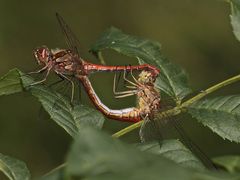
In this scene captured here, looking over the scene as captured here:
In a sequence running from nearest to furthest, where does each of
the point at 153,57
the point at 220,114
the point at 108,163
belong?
the point at 108,163 < the point at 220,114 < the point at 153,57

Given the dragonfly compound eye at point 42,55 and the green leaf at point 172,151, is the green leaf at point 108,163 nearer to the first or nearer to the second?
the green leaf at point 172,151

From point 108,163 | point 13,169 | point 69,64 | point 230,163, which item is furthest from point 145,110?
point 108,163

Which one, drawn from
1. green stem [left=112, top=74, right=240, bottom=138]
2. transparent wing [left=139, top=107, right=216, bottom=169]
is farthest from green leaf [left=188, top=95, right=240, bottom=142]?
transparent wing [left=139, top=107, right=216, bottom=169]

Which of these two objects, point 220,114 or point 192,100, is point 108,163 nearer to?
point 220,114

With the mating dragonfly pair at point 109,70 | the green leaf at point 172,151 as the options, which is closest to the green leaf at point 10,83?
the mating dragonfly pair at point 109,70

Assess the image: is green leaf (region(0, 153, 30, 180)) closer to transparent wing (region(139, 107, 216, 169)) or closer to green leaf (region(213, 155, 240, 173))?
transparent wing (region(139, 107, 216, 169))
